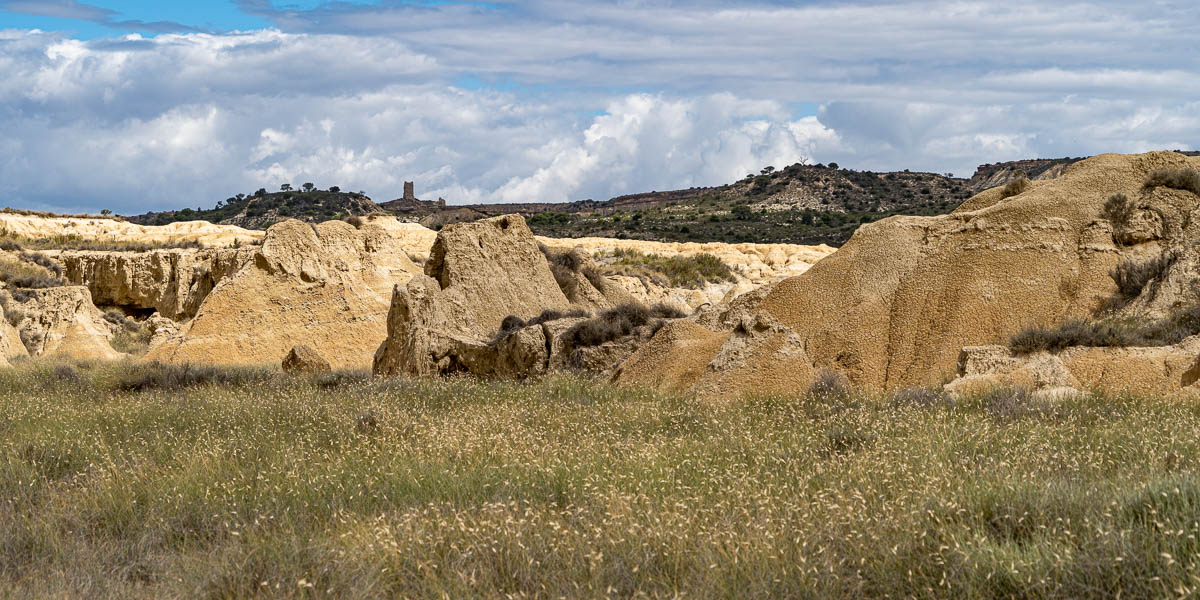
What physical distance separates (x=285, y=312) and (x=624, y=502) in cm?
1653

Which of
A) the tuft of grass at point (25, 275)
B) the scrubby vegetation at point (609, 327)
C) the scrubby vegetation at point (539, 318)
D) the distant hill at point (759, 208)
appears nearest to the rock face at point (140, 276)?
the tuft of grass at point (25, 275)

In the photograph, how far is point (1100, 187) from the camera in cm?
1255

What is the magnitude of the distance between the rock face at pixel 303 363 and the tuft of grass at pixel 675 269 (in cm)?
1880

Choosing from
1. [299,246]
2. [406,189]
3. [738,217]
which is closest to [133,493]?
[299,246]

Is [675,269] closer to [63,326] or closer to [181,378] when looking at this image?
[63,326]

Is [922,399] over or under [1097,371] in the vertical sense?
under

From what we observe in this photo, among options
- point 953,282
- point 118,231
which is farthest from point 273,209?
point 953,282

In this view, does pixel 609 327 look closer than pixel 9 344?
Yes

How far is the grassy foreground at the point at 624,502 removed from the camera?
184 inches

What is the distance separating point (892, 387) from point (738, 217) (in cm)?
7089

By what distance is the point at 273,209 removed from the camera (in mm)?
80750

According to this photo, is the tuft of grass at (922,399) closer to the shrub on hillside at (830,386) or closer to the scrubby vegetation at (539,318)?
the shrub on hillside at (830,386)

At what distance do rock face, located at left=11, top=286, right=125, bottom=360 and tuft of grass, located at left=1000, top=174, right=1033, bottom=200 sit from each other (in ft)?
61.7

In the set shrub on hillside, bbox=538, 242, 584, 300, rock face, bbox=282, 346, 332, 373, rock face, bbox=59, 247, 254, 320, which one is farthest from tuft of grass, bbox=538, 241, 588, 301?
rock face, bbox=59, 247, 254, 320
